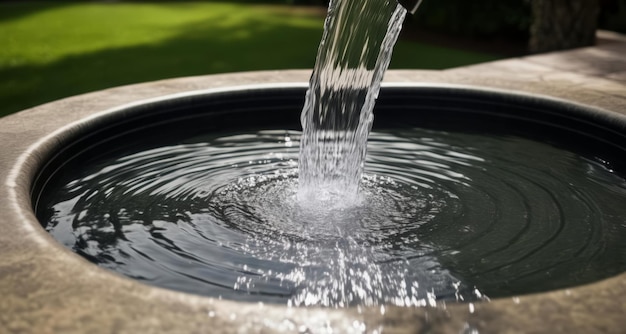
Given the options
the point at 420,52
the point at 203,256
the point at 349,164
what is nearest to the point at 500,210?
the point at 349,164

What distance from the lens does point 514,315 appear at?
200 cm

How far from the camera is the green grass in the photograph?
8039mm

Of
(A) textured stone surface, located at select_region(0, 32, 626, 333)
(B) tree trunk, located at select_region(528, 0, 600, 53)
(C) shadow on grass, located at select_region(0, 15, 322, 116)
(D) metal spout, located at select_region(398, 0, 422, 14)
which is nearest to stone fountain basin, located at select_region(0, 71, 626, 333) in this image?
(A) textured stone surface, located at select_region(0, 32, 626, 333)

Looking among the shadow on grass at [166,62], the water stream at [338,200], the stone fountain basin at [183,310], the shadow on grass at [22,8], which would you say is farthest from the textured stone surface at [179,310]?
the shadow on grass at [22,8]

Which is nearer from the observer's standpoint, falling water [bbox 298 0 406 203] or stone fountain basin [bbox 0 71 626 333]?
stone fountain basin [bbox 0 71 626 333]

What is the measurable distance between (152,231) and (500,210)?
169 centimetres

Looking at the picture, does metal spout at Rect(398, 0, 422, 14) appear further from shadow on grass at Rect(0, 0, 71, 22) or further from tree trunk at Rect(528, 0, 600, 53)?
shadow on grass at Rect(0, 0, 71, 22)

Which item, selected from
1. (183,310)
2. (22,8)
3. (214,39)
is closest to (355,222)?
(183,310)

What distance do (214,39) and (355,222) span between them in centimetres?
791

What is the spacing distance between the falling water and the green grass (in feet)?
11.9

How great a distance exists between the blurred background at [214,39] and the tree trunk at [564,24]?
1cm

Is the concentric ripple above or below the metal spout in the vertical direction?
below

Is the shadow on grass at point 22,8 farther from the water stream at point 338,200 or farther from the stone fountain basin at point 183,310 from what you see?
the stone fountain basin at point 183,310

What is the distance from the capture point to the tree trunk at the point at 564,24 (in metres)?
8.03
